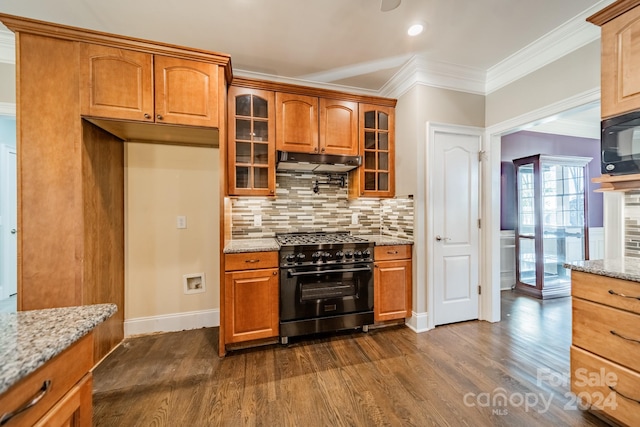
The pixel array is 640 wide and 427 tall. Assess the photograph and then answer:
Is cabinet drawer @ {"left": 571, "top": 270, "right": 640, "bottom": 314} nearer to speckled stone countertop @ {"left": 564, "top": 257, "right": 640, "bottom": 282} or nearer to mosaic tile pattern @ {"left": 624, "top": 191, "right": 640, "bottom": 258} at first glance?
speckled stone countertop @ {"left": 564, "top": 257, "right": 640, "bottom": 282}

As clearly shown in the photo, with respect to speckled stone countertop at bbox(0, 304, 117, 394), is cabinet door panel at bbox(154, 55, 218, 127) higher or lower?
higher

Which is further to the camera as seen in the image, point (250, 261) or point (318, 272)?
point (318, 272)

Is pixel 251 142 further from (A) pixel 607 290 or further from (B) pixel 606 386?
(B) pixel 606 386

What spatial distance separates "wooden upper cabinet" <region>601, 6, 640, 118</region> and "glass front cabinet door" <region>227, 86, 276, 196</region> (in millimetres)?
2536

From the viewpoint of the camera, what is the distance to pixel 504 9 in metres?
1.89

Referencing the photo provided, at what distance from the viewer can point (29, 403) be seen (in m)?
0.66

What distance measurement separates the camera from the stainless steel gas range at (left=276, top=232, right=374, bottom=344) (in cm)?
237

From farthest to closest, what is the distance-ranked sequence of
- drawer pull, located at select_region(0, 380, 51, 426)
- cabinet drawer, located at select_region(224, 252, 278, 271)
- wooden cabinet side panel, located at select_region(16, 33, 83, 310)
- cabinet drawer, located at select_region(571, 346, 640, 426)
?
cabinet drawer, located at select_region(224, 252, 278, 271), wooden cabinet side panel, located at select_region(16, 33, 83, 310), cabinet drawer, located at select_region(571, 346, 640, 426), drawer pull, located at select_region(0, 380, 51, 426)

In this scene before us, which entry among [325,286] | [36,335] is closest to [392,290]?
[325,286]

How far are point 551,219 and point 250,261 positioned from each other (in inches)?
170

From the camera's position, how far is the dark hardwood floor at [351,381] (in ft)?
5.12

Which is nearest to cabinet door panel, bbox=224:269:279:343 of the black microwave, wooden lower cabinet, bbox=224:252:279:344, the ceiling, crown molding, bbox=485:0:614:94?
wooden lower cabinet, bbox=224:252:279:344

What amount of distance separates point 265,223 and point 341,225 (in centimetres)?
95

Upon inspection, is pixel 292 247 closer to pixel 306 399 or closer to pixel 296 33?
pixel 306 399
